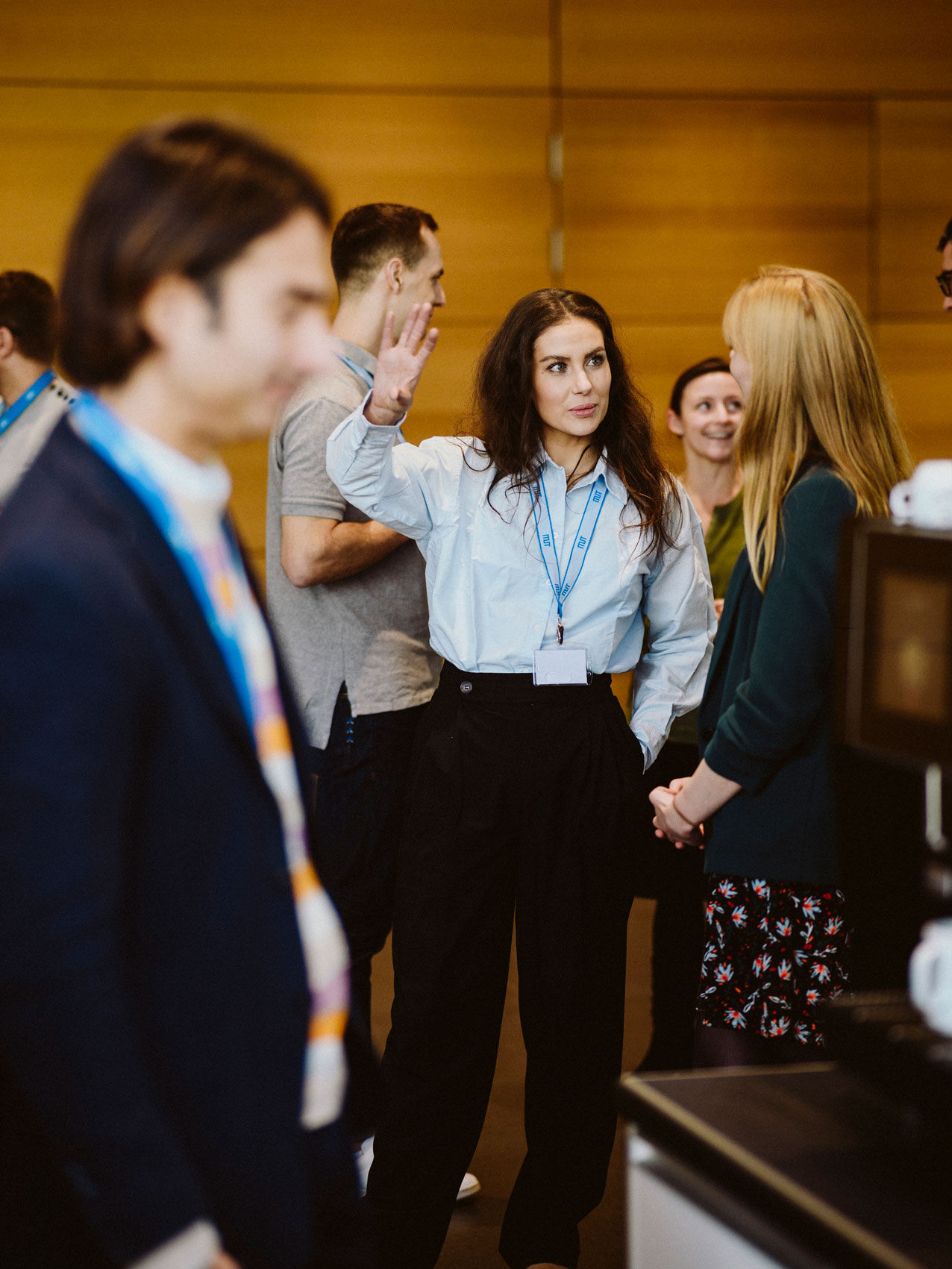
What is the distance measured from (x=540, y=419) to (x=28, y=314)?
60.5 inches

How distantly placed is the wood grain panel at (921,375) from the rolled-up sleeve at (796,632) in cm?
323

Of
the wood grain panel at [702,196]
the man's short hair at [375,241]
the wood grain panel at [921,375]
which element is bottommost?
the man's short hair at [375,241]

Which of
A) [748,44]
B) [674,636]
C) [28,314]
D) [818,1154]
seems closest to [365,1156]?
[674,636]

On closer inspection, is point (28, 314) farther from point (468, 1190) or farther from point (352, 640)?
point (468, 1190)

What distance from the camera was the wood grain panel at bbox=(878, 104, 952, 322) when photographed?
4492 millimetres

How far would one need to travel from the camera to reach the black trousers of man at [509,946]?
6.33ft

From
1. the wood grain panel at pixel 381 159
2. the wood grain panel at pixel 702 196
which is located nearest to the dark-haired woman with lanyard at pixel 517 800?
the wood grain panel at pixel 381 159

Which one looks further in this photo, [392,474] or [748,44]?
[748,44]

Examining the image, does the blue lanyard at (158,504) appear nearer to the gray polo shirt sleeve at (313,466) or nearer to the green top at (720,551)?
the gray polo shirt sleeve at (313,466)

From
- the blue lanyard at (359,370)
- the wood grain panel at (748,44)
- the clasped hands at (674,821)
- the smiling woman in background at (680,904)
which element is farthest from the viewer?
the wood grain panel at (748,44)

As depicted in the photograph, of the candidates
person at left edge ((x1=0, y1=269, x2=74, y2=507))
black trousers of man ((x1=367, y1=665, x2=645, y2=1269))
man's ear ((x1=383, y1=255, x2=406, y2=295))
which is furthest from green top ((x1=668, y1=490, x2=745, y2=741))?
person at left edge ((x1=0, y1=269, x2=74, y2=507))

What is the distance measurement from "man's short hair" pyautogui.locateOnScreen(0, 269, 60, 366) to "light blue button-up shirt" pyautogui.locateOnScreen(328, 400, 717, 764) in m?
1.32

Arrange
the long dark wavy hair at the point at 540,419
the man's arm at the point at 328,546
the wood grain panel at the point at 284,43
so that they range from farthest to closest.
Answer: the wood grain panel at the point at 284,43, the man's arm at the point at 328,546, the long dark wavy hair at the point at 540,419

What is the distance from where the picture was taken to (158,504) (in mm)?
870
